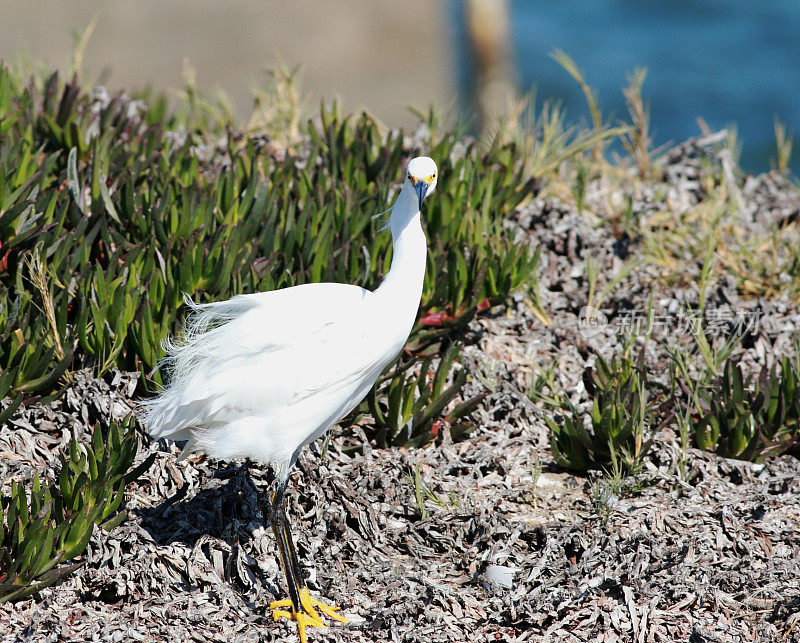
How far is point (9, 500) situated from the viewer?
3.09 metres

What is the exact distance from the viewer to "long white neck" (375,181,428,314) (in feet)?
10.2

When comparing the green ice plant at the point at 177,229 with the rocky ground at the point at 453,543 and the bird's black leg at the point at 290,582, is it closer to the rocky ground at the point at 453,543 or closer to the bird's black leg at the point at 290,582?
the rocky ground at the point at 453,543

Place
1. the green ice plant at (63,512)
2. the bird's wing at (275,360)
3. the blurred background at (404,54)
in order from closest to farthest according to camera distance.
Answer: the green ice plant at (63,512) → the bird's wing at (275,360) → the blurred background at (404,54)

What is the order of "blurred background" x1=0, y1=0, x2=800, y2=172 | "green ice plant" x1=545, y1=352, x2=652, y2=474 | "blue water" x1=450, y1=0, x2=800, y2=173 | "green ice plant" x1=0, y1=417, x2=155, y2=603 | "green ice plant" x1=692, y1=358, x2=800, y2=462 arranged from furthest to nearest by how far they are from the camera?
"blue water" x1=450, y1=0, x2=800, y2=173, "blurred background" x1=0, y1=0, x2=800, y2=172, "green ice plant" x1=692, y1=358, x2=800, y2=462, "green ice plant" x1=545, y1=352, x2=652, y2=474, "green ice plant" x1=0, y1=417, x2=155, y2=603

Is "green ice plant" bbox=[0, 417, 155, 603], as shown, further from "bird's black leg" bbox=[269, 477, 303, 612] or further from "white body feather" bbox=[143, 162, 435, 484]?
"bird's black leg" bbox=[269, 477, 303, 612]

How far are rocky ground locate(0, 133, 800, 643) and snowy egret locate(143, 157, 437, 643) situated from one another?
10.2 inches

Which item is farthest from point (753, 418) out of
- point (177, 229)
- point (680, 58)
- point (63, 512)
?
point (680, 58)

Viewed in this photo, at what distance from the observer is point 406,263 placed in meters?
3.13

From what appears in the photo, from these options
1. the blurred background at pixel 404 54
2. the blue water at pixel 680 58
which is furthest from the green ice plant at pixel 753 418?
the blue water at pixel 680 58

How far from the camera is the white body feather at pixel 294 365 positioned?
10.1 feet

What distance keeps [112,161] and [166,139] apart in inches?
16.2

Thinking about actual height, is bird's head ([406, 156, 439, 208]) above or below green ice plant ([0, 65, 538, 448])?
above

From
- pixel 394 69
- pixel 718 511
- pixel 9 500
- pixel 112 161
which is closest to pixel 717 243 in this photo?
pixel 718 511

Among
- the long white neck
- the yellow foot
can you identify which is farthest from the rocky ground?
the long white neck
